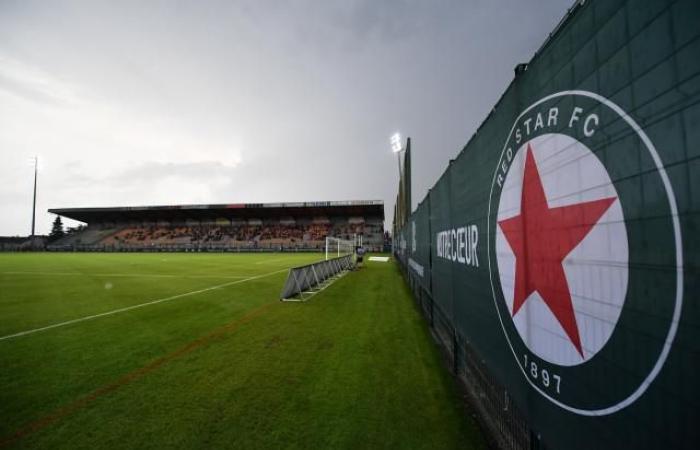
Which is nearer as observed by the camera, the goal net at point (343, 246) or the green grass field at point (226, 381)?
the green grass field at point (226, 381)

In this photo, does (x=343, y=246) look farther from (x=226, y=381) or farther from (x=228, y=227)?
(x=228, y=227)

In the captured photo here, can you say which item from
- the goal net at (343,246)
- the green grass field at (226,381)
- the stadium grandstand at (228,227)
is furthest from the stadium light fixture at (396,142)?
the stadium grandstand at (228,227)

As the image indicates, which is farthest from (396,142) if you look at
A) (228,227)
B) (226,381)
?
(228,227)

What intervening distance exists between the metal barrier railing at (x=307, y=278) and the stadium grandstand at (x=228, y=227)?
121ft

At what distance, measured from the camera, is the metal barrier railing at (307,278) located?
388 inches

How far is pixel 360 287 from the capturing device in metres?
12.4

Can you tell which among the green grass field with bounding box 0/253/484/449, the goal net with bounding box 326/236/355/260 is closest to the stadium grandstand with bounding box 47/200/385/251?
the goal net with bounding box 326/236/355/260

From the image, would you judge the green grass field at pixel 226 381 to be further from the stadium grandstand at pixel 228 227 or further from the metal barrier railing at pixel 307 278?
the stadium grandstand at pixel 228 227

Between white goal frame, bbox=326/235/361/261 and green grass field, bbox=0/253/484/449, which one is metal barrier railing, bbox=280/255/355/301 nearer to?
white goal frame, bbox=326/235/361/261

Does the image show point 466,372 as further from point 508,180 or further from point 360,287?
point 360,287

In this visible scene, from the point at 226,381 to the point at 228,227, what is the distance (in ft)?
209

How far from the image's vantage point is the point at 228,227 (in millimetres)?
63719

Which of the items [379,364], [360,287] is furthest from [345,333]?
[360,287]

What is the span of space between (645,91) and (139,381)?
542 centimetres
